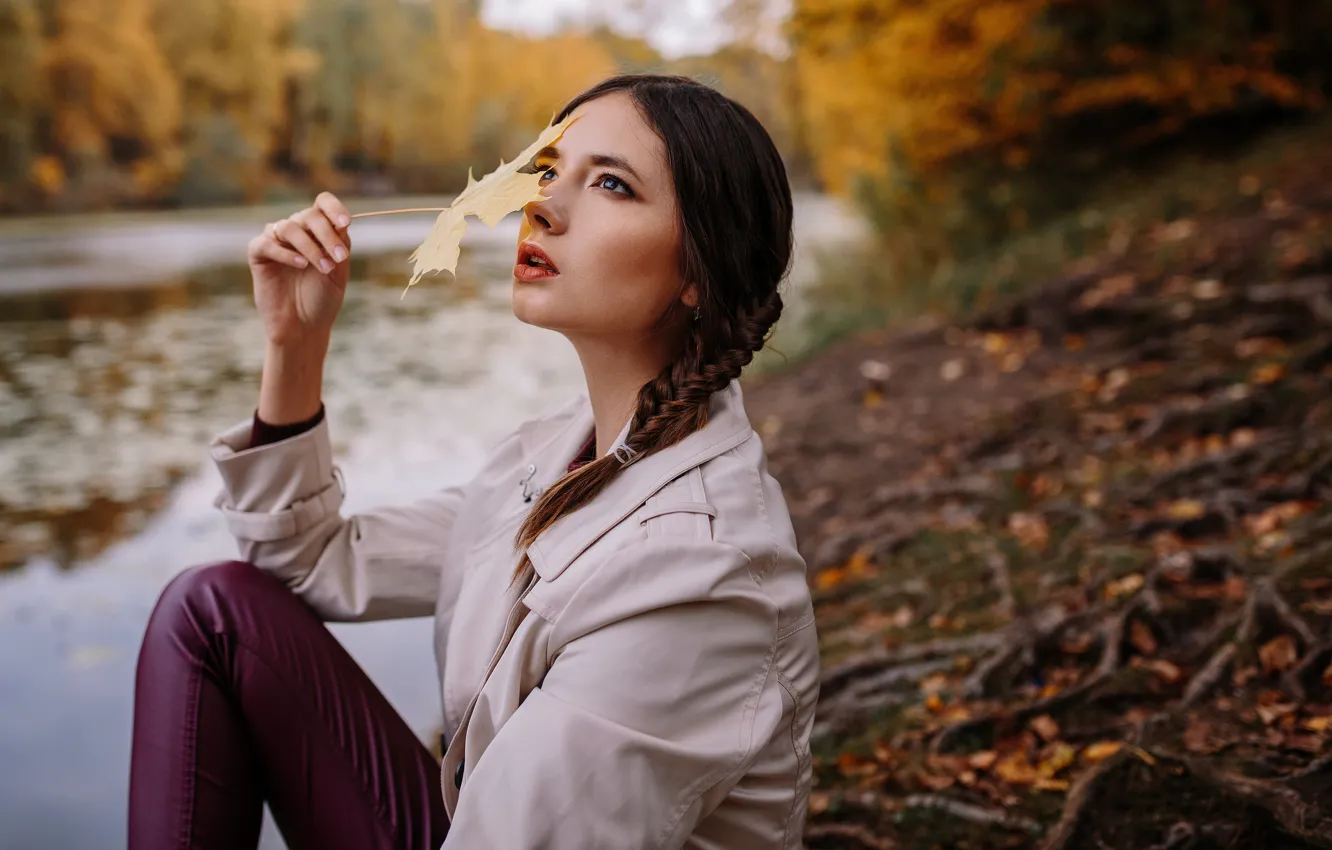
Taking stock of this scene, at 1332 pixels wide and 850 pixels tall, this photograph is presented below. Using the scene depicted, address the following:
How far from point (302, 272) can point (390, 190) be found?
9.08 meters

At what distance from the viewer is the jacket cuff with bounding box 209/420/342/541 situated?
1.59 m

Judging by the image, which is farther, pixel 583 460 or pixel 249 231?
pixel 249 231

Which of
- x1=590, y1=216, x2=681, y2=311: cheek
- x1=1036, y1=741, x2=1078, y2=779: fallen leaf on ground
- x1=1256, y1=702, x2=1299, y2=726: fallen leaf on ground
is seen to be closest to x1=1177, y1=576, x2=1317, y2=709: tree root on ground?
x1=1256, y1=702, x2=1299, y2=726: fallen leaf on ground

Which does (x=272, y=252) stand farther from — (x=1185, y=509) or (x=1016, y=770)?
(x=1185, y=509)

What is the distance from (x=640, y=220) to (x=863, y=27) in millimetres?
4763

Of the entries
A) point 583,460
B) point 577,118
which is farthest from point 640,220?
point 583,460

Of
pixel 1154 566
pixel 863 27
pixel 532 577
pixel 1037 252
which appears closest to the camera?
pixel 532 577

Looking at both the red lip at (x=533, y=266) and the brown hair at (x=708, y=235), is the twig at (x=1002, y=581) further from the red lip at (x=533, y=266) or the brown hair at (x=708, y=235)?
the red lip at (x=533, y=266)

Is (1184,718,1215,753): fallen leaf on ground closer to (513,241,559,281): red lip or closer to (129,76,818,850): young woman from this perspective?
(129,76,818,850): young woman

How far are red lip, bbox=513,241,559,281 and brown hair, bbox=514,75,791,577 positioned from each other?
171mm

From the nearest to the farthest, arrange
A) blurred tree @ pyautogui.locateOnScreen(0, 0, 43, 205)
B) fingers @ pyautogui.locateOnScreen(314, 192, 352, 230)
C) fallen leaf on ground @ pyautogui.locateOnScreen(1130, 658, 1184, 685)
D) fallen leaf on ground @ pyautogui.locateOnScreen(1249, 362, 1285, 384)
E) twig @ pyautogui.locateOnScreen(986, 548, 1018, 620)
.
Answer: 1. fingers @ pyautogui.locateOnScreen(314, 192, 352, 230)
2. fallen leaf on ground @ pyautogui.locateOnScreen(1130, 658, 1184, 685)
3. twig @ pyautogui.locateOnScreen(986, 548, 1018, 620)
4. fallen leaf on ground @ pyautogui.locateOnScreen(1249, 362, 1285, 384)
5. blurred tree @ pyautogui.locateOnScreen(0, 0, 43, 205)

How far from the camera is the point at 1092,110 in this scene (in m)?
6.58

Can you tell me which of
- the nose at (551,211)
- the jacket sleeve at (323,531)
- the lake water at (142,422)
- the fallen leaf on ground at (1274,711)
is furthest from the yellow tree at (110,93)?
the fallen leaf on ground at (1274,711)

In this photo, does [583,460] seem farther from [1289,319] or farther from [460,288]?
[460,288]
